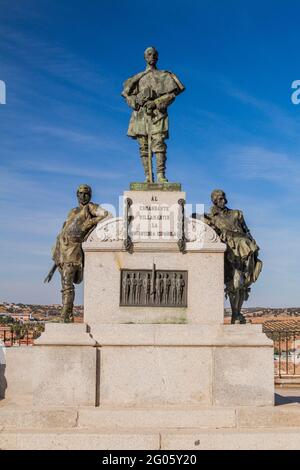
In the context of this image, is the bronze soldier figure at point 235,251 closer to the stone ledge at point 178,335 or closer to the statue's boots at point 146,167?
the stone ledge at point 178,335

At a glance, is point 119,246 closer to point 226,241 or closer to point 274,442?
point 226,241

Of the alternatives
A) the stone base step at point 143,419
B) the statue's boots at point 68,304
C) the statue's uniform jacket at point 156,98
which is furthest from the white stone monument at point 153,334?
the statue's uniform jacket at point 156,98

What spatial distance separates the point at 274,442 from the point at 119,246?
11.6ft

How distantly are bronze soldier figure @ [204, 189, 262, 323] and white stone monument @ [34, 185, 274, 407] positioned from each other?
0.42 meters

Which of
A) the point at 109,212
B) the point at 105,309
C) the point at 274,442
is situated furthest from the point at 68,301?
the point at 274,442

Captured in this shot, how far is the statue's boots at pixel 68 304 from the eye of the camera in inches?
402

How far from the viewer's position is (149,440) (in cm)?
823

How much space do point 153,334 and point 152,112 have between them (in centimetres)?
382

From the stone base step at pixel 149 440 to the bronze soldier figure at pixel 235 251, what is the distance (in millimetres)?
2219

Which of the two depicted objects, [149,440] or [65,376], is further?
[65,376]

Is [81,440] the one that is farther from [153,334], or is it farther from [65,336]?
[153,334]

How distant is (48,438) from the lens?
8336mm

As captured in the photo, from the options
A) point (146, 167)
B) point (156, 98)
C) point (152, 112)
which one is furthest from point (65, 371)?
point (156, 98)
